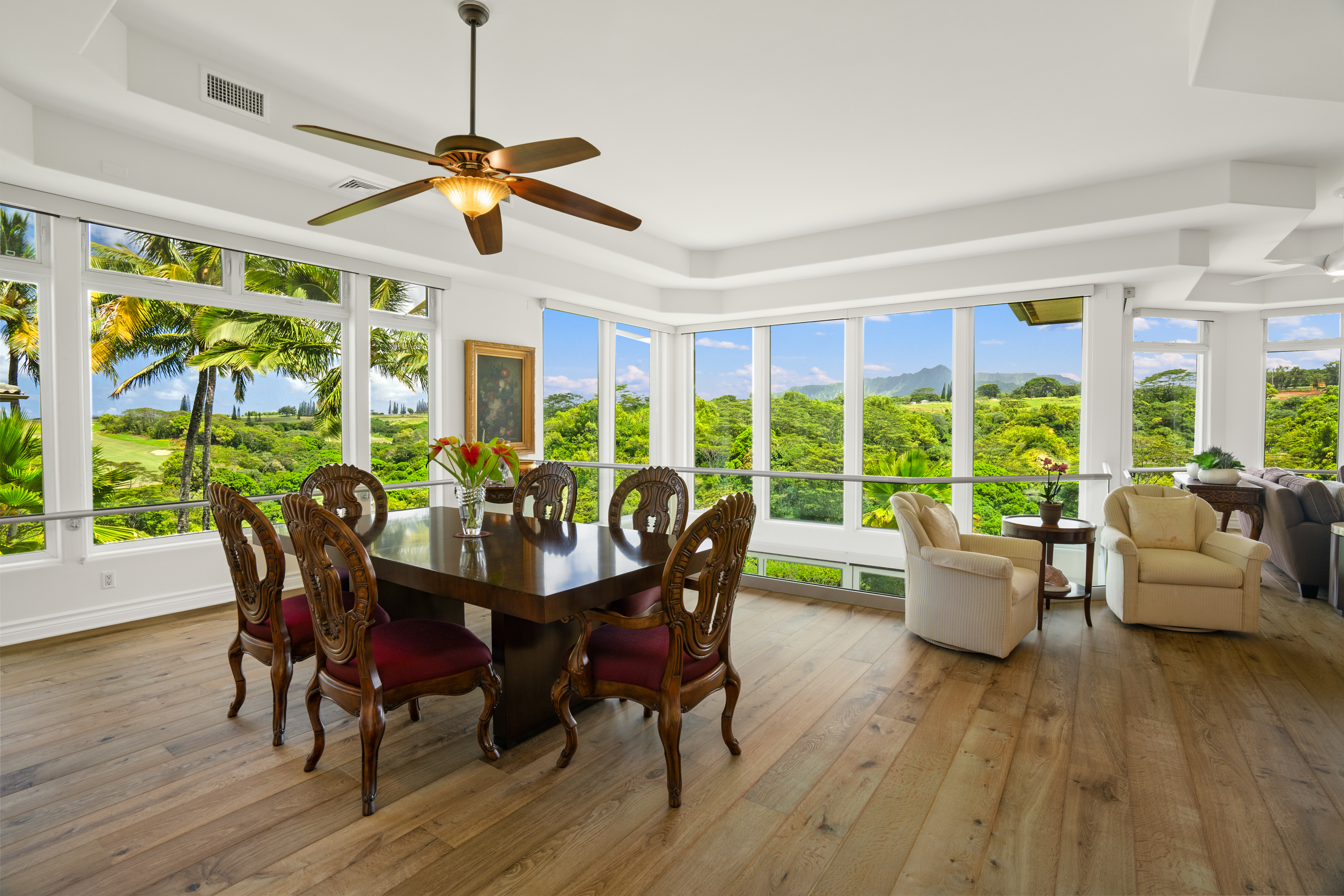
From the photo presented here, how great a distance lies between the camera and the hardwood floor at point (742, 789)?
1.88 meters

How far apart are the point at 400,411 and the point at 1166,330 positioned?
25.0 ft

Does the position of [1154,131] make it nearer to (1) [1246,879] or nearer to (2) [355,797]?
(1) [1246,879]

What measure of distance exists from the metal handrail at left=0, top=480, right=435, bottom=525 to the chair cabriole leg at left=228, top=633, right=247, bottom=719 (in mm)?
656

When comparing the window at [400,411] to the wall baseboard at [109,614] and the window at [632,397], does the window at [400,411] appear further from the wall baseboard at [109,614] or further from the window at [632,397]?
the window at [632,397]

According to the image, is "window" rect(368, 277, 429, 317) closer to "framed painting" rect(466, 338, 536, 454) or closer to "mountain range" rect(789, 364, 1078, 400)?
"framed painting" rect(466, 338, 536, 454)

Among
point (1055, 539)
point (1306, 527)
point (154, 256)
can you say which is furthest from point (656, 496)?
point (1306, 527)

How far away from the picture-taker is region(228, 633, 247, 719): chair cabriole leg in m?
2.79

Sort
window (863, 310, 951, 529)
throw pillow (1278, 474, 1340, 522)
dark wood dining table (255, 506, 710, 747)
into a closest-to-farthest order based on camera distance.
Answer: dark wood dining table (255, 506, 710, 747)
throw pillow (1278, 474, 1340, 522)
window (863, 310, 951, 529)

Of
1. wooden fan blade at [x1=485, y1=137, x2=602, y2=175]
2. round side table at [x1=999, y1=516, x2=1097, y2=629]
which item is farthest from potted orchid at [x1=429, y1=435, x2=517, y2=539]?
round side table at [x1=999, y1=516, x2=1097, y2=629]

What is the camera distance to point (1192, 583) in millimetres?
3953

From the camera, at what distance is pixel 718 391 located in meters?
8.12

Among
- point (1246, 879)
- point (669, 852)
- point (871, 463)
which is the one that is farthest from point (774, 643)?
point (871, 463)

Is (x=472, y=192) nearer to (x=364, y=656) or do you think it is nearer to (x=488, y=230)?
(x=488, y=230)

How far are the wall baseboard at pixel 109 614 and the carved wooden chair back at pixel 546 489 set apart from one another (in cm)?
135
